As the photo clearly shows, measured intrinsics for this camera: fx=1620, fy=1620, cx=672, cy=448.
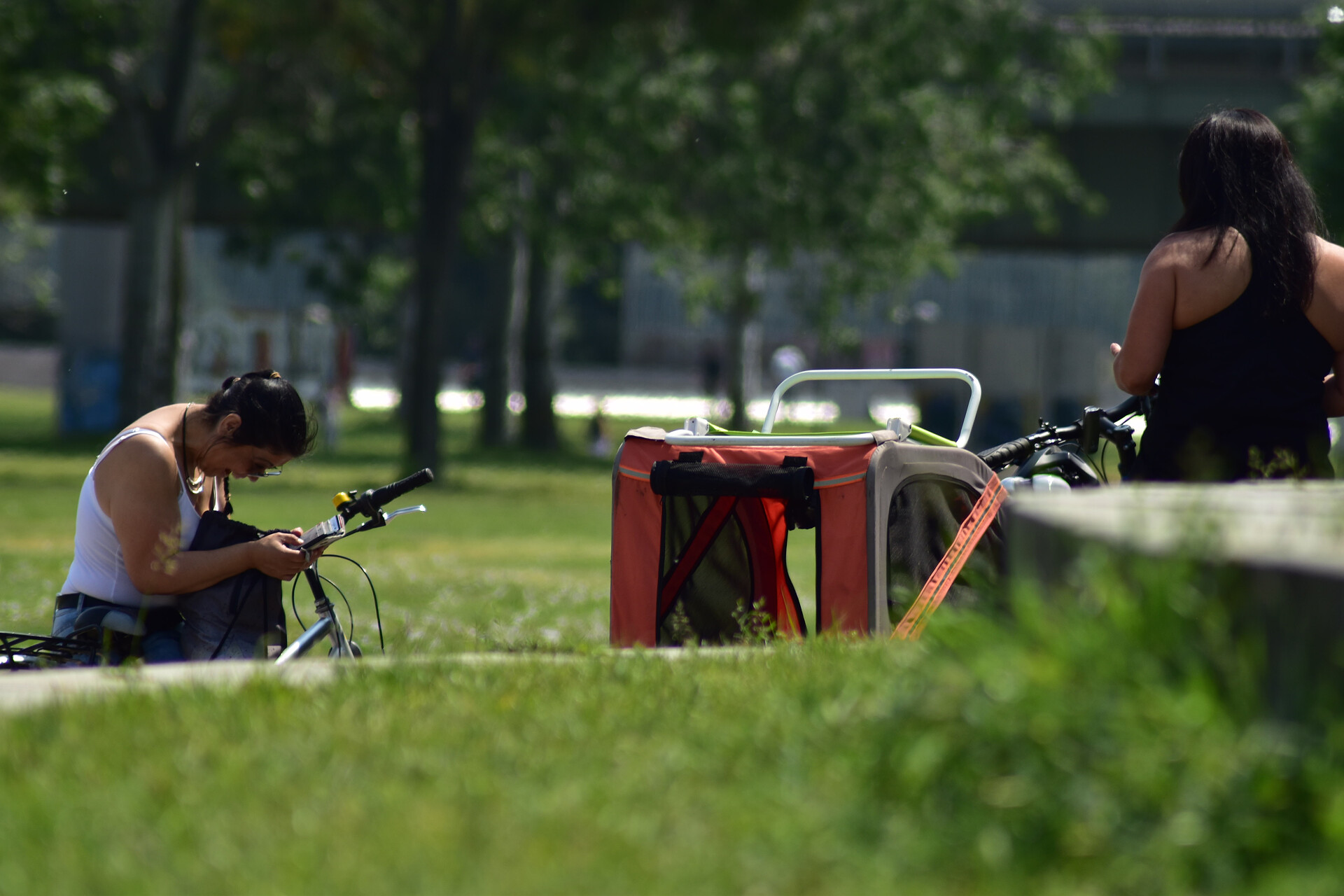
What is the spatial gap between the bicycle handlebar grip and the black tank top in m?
0.85

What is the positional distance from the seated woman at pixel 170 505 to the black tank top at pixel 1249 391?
2.68 metres

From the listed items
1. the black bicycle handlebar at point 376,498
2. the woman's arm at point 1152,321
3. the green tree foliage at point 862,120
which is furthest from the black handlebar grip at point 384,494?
the green tree foliage at point 862,120

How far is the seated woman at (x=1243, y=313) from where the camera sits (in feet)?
15.6

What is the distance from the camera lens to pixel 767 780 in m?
2.88

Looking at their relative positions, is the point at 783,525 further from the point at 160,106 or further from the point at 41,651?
the point at 160,106

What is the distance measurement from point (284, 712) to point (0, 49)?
17.9 metres

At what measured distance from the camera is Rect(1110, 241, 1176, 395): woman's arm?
4777 mm

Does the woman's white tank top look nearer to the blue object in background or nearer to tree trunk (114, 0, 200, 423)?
tree trunk (114, 0, 200, 423)

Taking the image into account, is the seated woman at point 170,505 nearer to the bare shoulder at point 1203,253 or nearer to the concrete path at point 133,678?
the concrete path at point 133,678

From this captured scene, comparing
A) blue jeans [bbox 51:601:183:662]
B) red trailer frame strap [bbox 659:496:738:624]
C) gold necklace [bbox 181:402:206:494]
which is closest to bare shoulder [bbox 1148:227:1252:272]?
red trailer frame strap [bbox 659:496:738:624]

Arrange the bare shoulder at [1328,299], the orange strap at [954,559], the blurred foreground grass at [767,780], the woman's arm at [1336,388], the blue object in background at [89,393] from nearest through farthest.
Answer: the blurred foreground grass at [767,780], the orange strap at [954,559], the bare shoulder at [1328,299], the woman's arm at [1336,388], the blue object in background at [89,393]

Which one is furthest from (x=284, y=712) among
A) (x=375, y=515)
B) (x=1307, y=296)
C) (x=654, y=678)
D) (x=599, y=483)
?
(x=599, y=483)

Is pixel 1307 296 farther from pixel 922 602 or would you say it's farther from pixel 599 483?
pixel 599 483

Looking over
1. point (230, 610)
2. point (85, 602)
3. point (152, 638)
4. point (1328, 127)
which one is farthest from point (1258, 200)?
point (1328, 127)
